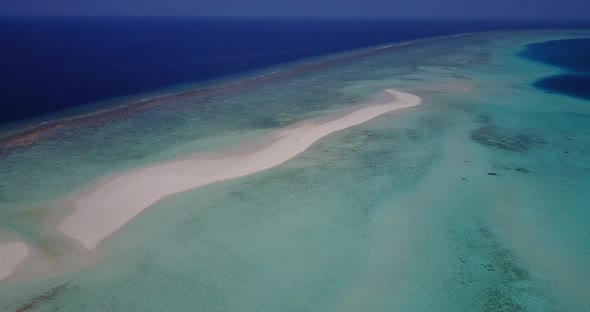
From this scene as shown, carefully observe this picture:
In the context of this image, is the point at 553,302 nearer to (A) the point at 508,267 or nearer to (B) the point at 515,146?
(A) the point at 508,267

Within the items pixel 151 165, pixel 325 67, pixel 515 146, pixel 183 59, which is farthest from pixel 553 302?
pixel 183 59

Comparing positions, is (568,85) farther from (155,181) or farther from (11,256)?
(11,256)

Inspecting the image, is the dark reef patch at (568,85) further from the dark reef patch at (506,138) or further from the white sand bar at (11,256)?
the white sand bar at (11,256)

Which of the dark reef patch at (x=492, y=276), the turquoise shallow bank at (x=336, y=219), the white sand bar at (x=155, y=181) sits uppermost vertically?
the white sand bar at (x=155, y=181)

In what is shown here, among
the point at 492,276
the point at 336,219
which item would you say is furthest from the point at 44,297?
the point at 492,276

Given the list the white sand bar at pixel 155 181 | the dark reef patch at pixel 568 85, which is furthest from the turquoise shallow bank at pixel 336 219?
the dark reef patch at pixel 568 85

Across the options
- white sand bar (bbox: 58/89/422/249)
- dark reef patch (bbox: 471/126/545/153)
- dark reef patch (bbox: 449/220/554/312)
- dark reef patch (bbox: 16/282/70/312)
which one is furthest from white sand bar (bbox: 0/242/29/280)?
dark reef patch (bbox: 471/126/545/153)

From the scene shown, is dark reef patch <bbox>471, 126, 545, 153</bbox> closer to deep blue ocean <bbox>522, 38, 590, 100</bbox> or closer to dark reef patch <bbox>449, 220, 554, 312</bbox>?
dark reef patch <bbox>449, 220, 554, 312</bbox>
